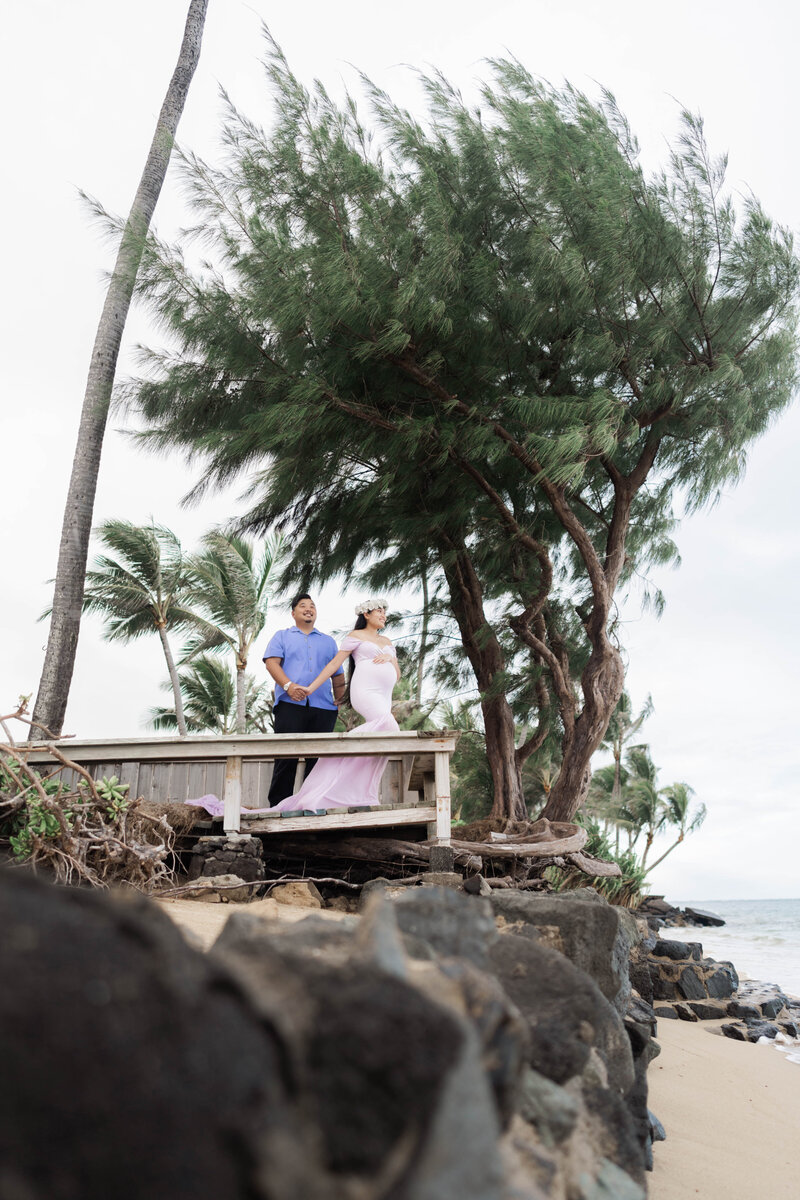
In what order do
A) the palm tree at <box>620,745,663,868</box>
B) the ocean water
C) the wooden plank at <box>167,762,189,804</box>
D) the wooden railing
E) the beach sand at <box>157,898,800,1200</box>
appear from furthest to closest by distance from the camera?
the palm tree at <box>620,745,663,868</box> → the ocean water → the wooden plank at <box>167,762,189,804</box> → the wooden railing → the beach sand at <box>157,898,800,1200</box>

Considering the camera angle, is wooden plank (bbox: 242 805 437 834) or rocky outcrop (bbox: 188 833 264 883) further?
wooden plank (bbox: 242 805 437 834)

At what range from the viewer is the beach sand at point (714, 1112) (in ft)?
11.1

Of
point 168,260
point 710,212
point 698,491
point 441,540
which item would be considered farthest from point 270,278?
point 698,491

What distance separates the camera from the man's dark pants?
717cm

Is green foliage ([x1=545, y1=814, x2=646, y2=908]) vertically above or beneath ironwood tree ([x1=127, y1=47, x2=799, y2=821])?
beneath

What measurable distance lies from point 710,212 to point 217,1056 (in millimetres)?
10809

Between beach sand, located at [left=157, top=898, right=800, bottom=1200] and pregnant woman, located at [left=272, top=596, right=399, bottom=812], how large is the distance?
1.18 m

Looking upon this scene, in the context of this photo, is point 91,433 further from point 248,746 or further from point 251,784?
point 248,746

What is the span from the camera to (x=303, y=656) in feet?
23.7

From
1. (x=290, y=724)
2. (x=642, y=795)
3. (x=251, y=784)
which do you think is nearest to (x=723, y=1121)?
(x=290, y=724)

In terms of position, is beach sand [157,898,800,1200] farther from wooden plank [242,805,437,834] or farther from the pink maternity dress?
the pink maternity dress

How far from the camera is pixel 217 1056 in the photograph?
0.90 m

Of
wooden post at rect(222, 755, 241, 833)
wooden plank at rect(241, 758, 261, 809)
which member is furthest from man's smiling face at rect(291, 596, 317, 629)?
wooden plank at rect(241, 758, 261, 809)

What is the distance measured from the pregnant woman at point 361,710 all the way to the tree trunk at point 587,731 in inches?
132
